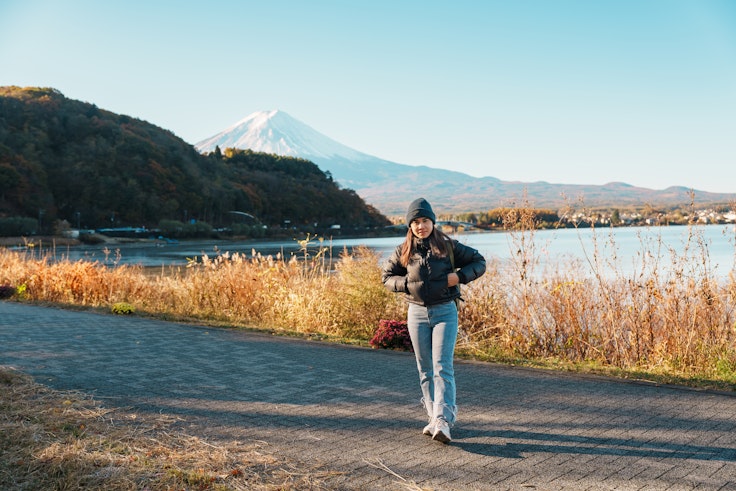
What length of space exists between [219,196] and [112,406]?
285ft

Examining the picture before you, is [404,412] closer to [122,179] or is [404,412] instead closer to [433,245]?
[433,245]

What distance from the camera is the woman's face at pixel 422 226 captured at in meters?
4.22

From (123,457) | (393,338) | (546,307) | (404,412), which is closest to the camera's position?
(123,457)

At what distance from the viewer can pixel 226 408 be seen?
4895 millimetres

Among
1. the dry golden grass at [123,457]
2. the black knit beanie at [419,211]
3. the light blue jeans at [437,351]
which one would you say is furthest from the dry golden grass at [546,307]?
the dry golden grass at [123,457]

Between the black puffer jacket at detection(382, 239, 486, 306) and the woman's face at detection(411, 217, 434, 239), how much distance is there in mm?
86

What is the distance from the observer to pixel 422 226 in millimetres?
4219

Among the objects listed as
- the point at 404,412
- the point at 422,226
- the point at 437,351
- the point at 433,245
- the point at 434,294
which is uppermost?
the point at 422,226

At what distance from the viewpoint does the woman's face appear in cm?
422

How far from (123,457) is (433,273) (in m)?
2.15

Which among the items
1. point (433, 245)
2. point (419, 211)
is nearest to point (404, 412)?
point (433, 245)

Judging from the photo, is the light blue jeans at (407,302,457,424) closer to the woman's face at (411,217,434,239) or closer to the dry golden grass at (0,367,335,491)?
the woman's face at (411,217,434,239)

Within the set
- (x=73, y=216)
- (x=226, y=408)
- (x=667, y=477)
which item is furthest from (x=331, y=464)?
(x=73, y=216)

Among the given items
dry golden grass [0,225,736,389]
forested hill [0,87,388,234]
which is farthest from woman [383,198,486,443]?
forested hill [0,87,388,234]
